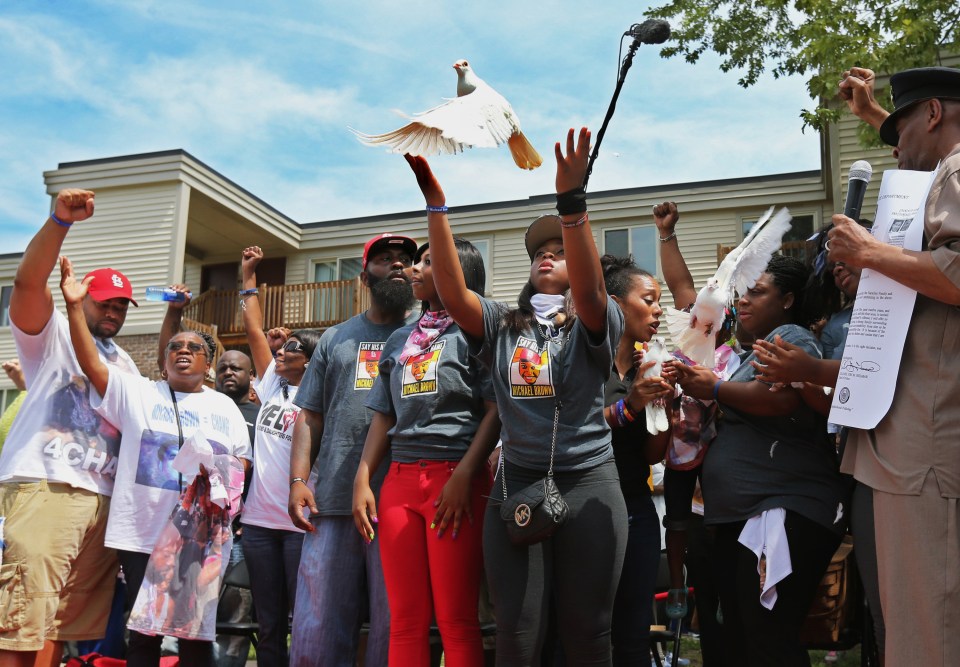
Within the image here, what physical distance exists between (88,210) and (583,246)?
2645mm

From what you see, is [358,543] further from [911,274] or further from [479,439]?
[911,274]

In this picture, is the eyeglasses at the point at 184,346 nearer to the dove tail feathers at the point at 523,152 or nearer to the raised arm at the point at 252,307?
the raised arm at the point at 252,307

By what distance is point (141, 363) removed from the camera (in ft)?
59.0

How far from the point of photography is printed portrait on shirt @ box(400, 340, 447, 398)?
138 inches

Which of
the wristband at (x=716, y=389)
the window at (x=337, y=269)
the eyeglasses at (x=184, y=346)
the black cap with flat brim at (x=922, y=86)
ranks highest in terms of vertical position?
the window at (x=337, y=269)

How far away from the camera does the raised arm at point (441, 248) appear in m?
3.10

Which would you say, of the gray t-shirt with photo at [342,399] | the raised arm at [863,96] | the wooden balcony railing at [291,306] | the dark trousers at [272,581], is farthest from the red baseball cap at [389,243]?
the wooden balcony railing at [291,306]

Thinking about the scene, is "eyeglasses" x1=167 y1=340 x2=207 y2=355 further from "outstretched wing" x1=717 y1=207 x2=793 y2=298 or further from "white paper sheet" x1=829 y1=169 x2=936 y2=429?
"white paper sheet" x1=829 y1=169 x2=936 y2=429

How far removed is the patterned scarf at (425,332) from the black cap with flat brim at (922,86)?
6.18ft

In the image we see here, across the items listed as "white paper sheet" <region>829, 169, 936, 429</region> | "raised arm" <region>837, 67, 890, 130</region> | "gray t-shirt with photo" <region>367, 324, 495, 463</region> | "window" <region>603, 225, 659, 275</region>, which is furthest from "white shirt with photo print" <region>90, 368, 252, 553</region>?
"window" <region>603, 225, 659, 275</region>

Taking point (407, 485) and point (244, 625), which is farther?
point (244, 625)

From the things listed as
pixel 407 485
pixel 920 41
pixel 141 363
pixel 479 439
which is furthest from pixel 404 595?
pixel 141 363

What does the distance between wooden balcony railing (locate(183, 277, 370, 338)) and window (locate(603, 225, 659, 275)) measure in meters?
5.74

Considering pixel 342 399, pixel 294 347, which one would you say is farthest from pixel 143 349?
pixel 342 399
